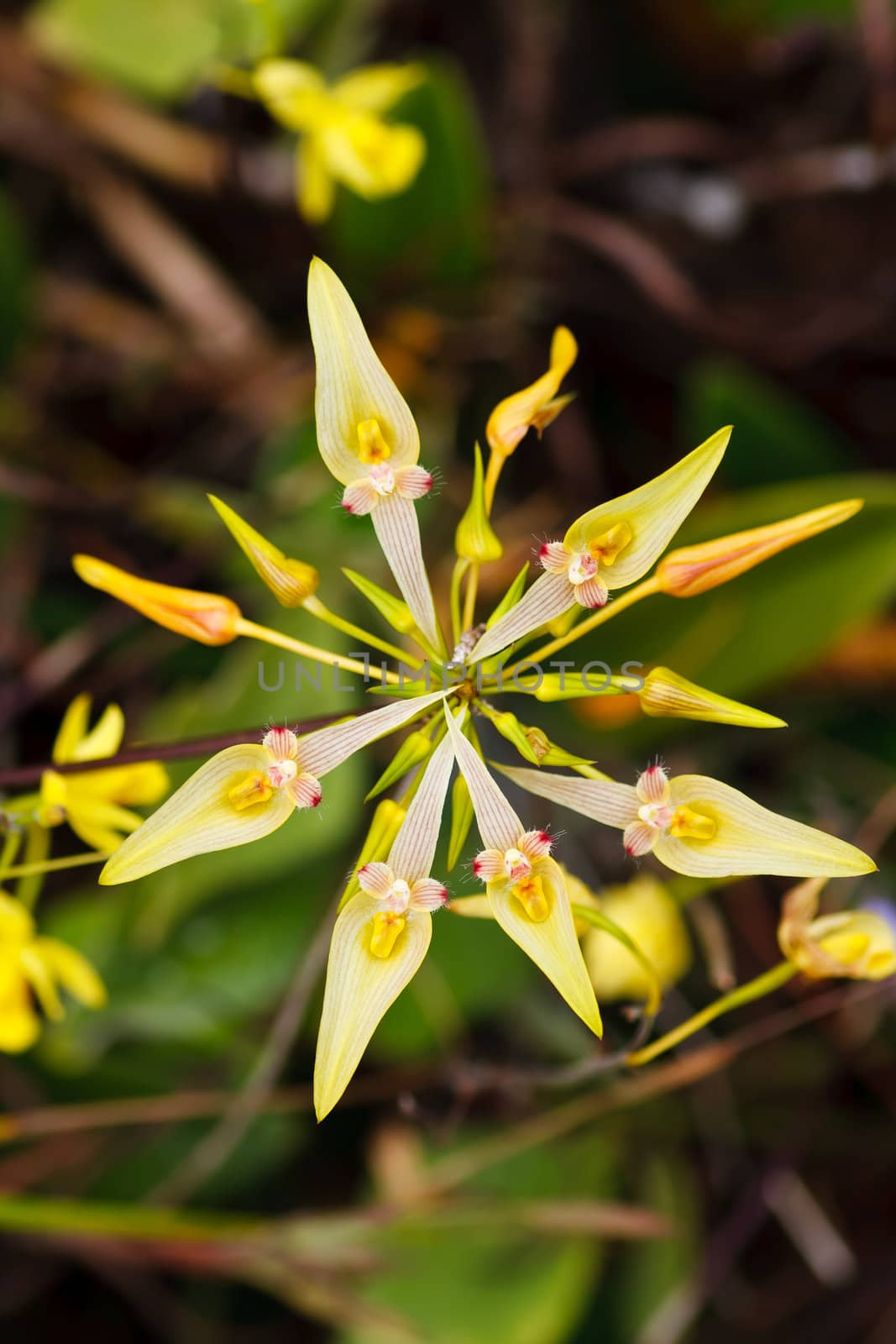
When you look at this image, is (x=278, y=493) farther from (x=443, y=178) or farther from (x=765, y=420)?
(x=765, y=420)

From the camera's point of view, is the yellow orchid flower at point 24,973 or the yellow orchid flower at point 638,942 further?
the yellow orchid flower at point 638,942

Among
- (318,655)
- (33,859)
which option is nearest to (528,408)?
(318,655)

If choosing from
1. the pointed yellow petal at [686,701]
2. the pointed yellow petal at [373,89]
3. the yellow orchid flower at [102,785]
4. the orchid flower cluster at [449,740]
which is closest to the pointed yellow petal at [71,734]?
the yellow orchid flower at [102,785]

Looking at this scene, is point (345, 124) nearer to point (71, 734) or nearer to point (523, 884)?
point (71, 734)

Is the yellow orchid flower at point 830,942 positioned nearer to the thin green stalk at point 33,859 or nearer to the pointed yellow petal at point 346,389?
the pointed yellow petal at point 346,389

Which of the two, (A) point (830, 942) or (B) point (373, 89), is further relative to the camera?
A: (B) point (373, 89)
